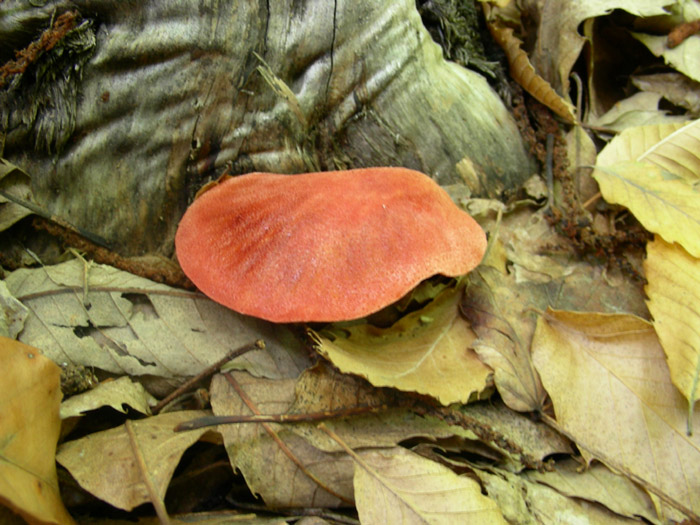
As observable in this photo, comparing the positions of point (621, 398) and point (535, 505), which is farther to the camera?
point (621, 398)

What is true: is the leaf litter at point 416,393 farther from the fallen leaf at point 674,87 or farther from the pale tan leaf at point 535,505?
the fallen leaf at point 674,87

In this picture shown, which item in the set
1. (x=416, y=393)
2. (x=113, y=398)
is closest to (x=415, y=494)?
(x=416, y=393)

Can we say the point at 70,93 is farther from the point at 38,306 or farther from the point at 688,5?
the point at 688,5

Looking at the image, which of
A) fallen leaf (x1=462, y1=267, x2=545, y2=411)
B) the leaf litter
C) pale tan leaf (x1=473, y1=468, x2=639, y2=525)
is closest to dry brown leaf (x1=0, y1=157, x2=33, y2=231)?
the leaf litter

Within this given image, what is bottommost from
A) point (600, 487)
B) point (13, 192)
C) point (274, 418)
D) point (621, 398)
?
point (600, 487)

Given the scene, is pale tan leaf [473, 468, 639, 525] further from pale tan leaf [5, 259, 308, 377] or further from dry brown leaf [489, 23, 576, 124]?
dry brown leaf [489, 23, 576, 124]

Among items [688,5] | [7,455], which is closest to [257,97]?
[7,455]

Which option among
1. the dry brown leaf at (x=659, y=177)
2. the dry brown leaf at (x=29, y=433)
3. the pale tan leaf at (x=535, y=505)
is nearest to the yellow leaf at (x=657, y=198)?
the dry brown leaf at (x=659, y=177)

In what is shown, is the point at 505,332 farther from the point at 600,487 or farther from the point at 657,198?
the point at 657,198
